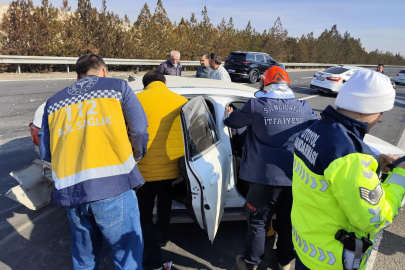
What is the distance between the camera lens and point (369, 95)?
140cm

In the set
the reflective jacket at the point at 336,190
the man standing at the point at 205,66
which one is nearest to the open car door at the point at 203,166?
the reflective jacket at the point at 336,190

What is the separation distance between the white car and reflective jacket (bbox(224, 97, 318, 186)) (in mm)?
366

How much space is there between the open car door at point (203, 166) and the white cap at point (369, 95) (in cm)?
113

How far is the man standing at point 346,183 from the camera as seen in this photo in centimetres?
124

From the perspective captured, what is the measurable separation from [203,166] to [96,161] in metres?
0.83

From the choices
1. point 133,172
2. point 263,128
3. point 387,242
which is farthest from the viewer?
point 387,242

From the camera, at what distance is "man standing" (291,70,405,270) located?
1.24m

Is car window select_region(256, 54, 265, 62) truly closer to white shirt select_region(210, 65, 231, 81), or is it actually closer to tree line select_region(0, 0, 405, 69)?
tree line select_region(0, 0, 405, 69)

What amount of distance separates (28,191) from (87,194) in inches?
72.9

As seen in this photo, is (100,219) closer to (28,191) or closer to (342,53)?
Answer: (28,191)

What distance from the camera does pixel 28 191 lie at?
3115mm

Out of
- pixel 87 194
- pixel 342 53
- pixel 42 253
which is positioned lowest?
pixel 42 253

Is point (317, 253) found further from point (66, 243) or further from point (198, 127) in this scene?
point (66, 243)

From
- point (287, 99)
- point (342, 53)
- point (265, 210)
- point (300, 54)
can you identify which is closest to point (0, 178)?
point (265, 210)
